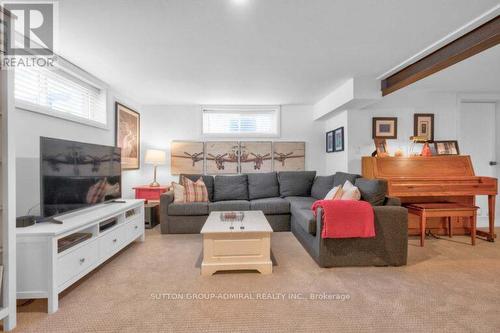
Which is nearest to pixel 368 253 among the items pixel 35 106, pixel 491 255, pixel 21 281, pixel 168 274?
pixel 491 255

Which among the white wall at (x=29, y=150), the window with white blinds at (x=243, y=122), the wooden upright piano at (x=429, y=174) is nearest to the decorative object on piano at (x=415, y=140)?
the wooden upright piano at (x=429, y=174)

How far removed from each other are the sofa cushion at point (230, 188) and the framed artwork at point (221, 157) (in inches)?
21.6

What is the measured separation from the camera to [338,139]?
14.4 ft

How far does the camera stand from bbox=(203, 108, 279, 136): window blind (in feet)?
16.2

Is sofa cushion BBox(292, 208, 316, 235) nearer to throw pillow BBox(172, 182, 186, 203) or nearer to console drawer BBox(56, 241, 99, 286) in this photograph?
throw pillow BBox(172, 182, 186, 203)

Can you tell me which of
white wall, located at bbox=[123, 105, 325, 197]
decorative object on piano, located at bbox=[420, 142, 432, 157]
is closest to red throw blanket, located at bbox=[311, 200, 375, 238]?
decorative object on piano, located at bbox=[420, 142, 432, 157]

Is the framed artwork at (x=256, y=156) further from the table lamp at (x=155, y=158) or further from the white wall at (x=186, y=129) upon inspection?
the table lamp at (x=155, y=158)

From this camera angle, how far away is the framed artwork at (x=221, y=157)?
4828mm

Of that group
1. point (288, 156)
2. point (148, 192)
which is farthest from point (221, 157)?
point (148, 192)

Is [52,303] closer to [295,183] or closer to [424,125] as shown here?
[295,183]

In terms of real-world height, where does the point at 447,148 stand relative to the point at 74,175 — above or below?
above

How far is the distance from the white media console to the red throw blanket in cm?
213

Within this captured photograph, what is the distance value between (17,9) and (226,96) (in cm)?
269

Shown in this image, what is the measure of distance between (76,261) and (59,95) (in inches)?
78.7
